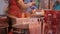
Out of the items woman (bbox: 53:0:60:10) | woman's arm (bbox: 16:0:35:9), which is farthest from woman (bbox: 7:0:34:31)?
woman (bbox: 53:0:60:10)

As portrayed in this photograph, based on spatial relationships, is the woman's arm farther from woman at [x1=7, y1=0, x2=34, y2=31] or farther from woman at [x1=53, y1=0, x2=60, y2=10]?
woman at [x1=53, y1=0, x2=60, y2=10]

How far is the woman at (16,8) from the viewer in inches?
30.1

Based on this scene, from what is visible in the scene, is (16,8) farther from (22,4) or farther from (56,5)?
(56,5)

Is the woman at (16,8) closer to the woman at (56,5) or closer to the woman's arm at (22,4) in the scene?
the woman's arm at (22,4)

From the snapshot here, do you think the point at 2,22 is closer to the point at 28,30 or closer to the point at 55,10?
the point at 28,30

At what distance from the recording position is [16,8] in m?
0.77

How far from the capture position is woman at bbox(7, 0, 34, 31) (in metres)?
0.77

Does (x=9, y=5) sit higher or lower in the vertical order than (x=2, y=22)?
higher

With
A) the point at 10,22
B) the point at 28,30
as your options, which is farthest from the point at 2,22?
the point at 28,30

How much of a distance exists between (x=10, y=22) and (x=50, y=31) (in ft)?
0.87

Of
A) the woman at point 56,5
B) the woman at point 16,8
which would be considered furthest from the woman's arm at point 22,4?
the woman at point 56,5

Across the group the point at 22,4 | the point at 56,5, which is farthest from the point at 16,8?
the point at 56,5

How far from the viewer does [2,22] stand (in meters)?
0.76

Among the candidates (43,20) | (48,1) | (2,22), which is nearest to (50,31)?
(43,20)
